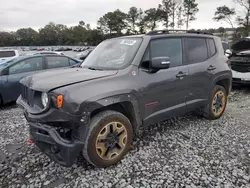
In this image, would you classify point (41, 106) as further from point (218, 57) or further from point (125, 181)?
point (218, 57)

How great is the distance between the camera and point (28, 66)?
7172mm

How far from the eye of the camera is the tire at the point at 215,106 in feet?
16.3

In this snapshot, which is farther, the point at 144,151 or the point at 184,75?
the point at 184,75

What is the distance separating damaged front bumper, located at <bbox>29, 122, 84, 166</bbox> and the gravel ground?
352 mm

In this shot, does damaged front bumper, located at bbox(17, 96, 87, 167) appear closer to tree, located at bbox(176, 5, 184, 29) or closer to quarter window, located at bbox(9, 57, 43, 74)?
quarter window, located at bbox(9, 57, 43, 74)

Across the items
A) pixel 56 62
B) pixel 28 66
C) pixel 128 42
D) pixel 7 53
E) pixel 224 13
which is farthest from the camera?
pixel 224 13

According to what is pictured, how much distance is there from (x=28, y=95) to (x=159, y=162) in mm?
2098

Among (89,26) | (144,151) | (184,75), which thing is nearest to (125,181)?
(144,151)

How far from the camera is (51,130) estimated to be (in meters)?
2.93

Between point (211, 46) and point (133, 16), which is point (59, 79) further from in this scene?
point (133, 16)

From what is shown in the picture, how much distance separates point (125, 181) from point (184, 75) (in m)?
2.11

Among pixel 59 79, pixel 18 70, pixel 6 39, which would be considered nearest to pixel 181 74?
pixel 59 79

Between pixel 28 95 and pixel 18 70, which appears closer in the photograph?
pixel 28 95

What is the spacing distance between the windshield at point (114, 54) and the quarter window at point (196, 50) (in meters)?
1.13
